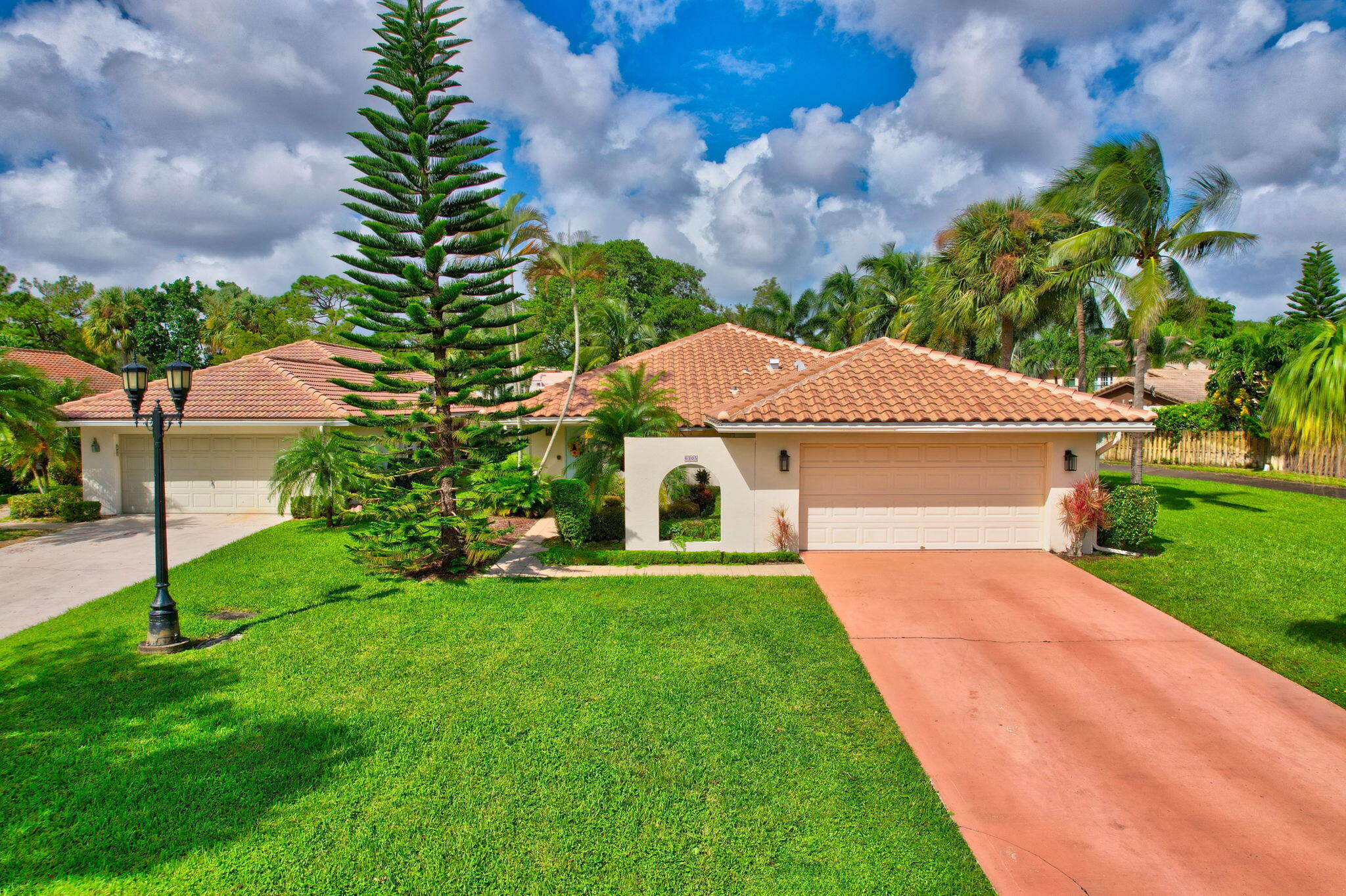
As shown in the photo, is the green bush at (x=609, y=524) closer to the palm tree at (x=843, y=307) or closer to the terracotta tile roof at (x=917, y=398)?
the terracotta tile roof at (x=917, y=398)

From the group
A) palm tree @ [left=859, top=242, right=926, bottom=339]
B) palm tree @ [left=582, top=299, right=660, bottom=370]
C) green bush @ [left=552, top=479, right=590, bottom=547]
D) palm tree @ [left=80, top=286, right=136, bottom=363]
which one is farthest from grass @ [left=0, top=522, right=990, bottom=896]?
palm tree @ [left=80, top=286, right=136, bottom=363]

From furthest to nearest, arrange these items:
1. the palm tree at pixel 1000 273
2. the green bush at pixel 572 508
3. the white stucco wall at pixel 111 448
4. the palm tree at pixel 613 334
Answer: the palm tree at pixel 613 334 → the palm tree at pixel 1000 273 → the white stucco wall at pixel 111 448 → the green bush at pixel 572 508

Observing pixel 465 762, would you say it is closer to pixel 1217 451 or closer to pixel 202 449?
pixel 202 449

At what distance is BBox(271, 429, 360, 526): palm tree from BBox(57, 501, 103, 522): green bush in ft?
18.5

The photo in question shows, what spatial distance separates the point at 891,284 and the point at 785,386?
18.4 metres

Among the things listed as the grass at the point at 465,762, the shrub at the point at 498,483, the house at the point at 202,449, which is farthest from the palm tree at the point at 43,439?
the shrub at the point at 498,483

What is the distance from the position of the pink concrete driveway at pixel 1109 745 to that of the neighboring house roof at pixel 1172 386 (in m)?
35.4

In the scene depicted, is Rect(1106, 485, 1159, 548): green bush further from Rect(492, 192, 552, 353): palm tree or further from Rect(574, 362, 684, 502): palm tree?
Rect(492, 192, 552, 353): palm tree

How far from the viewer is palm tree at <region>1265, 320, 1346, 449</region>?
5184 mm

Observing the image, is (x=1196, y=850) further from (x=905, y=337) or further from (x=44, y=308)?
(x=44, y=308)

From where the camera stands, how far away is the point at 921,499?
38.9ft

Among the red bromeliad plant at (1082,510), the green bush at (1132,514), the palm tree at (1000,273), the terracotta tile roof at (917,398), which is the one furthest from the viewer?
the palm tree at (1000,273)

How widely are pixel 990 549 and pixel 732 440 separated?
533 centimetres

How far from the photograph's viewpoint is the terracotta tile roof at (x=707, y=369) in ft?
51.3
